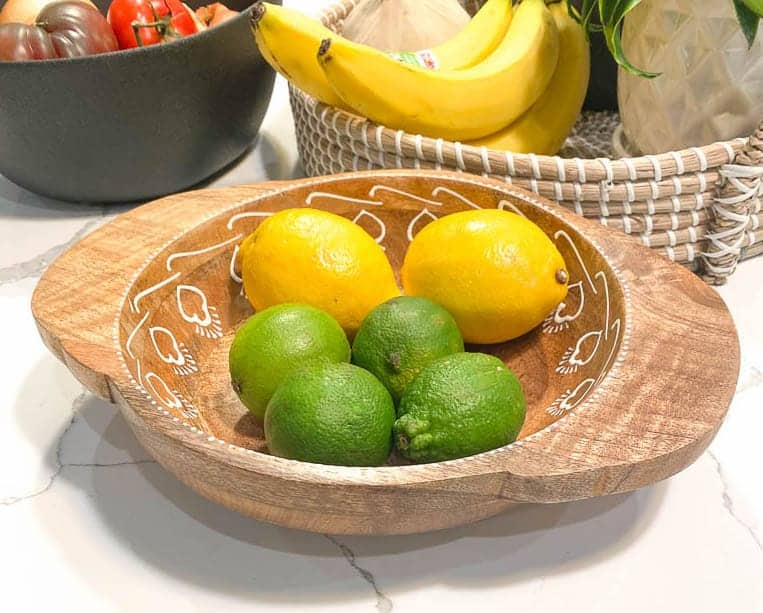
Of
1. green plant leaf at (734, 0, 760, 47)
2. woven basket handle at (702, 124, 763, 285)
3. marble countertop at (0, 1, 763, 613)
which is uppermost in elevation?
green plant leaf at (734, 0, 760, 47)

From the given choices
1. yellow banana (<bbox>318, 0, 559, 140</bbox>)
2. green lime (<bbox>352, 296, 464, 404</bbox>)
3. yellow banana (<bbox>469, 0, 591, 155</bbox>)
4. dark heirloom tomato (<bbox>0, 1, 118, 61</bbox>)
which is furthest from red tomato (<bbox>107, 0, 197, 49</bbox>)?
green lime (<bbox>352, 296, 464, 404</bbox>)

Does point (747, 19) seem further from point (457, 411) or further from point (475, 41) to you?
point (457, 411)

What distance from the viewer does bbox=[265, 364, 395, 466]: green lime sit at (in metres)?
0.45

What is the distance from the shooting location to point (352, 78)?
697 mm

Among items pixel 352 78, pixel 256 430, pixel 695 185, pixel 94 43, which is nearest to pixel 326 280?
pixel 256 430

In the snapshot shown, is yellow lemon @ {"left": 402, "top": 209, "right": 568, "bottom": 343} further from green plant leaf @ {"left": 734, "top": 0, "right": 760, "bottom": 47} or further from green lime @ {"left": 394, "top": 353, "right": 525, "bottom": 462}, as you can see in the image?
green plant leaf @ {"left": 734, "top": 0, "right": 760, "bottom": 47}

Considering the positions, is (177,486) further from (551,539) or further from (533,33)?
(533,33)

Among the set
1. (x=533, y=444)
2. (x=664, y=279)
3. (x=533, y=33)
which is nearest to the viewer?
(x=533, y=444)

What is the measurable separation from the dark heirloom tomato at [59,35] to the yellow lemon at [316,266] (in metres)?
0.36

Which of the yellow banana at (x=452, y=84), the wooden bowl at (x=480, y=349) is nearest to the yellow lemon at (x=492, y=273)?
the wooden bowl at (x=480, y=349)

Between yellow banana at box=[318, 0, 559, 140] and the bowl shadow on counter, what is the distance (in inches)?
14.2

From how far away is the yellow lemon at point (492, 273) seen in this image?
0.56 meters

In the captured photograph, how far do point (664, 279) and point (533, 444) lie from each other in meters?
Answer: 0.19

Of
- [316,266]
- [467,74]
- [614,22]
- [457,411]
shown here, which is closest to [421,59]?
[467,74]
